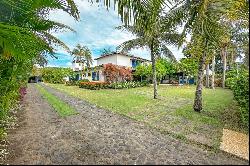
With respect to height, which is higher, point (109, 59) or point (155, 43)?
point (109, 59)

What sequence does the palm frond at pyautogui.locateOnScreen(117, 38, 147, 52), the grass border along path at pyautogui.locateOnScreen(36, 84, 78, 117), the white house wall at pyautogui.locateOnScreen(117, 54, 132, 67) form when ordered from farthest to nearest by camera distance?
the white house wall at pyautogui.locateOnScreen(117, 54, 132, 67) < the palm frond at pyautogui.locateOnScreen(117, 38, 147, 52) < the grass border along path at pyautogui.locateOnScreen(36, 84, 78, 117)

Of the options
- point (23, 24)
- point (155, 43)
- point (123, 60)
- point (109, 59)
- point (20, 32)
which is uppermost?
point (109, 59)

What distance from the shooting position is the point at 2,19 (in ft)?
18.7

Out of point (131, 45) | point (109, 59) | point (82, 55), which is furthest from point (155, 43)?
point (82, 55)

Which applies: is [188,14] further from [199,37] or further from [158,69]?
[158,69]

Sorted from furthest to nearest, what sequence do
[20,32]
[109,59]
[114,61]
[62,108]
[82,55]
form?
[82,55]
[109,59]
[114,61]
[62,108]
[20,32]

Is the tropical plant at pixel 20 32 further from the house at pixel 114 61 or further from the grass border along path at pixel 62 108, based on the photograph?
the house at pixel 114 61

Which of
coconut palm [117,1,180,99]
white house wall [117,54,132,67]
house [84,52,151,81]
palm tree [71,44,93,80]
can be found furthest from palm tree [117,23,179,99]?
palm tree [71,44,93,80]

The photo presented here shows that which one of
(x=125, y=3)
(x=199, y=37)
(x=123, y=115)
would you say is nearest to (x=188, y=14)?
(x=199, y=37)

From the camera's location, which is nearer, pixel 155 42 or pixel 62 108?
pixel 62 108

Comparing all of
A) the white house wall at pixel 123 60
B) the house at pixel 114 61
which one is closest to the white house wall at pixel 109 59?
the house at pixel 114 61

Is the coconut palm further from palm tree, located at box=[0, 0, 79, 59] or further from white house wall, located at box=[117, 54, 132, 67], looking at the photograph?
white house wall, located at box=[117, 54, 132, 67]

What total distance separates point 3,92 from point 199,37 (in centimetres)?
873

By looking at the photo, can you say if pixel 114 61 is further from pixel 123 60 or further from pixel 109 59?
pixel 109 59
